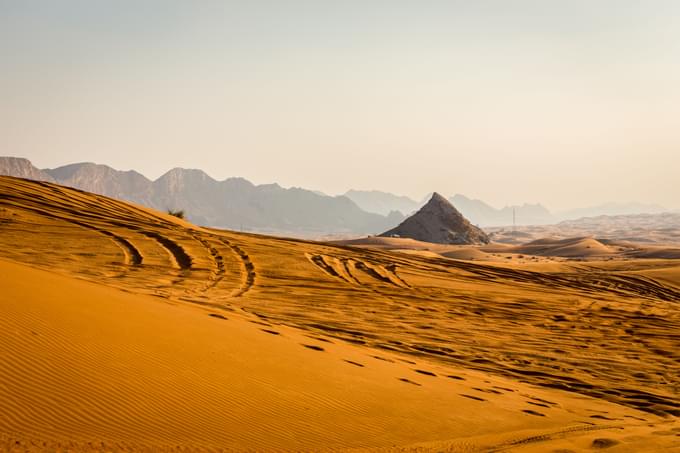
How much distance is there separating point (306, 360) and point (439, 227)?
225 feet

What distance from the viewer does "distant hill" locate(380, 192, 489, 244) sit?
74.5 metres

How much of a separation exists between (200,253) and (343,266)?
5332mm

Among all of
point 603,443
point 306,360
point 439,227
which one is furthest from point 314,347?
point 439,227

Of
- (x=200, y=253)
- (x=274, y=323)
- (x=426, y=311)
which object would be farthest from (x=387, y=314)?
(x=200, y=253)

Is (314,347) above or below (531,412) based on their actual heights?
above

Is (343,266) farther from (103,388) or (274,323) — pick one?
(103,388)

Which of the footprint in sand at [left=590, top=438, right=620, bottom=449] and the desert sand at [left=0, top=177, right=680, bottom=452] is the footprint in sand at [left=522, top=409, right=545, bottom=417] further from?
the footprint in sand at [left=590, top=438, right=620, bottom=449]

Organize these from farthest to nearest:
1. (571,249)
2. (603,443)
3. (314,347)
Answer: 1. (571,249)
2. (314,347)
3. (603,443)

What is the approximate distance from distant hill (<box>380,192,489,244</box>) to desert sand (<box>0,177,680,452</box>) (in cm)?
5410

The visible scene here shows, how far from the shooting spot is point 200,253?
20828mm

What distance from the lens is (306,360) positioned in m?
8.54

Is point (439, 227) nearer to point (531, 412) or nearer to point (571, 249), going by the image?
point (571, 249)

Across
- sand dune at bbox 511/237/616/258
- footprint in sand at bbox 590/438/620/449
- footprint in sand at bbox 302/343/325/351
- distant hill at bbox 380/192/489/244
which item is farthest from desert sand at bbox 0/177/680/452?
distant hill at bbox 380/192/489/244

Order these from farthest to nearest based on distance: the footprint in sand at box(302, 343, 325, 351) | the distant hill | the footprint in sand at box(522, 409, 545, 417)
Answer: the distant hill < the footprint in sand at box(302, 343, 325, 351) < the footprint in sand at box(522, 409, 545, 417)
